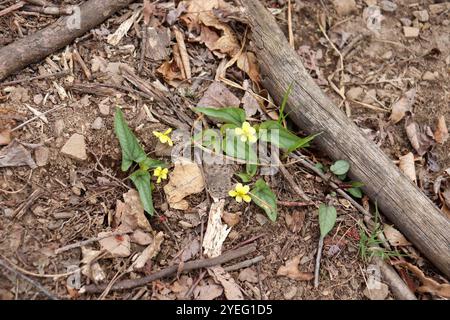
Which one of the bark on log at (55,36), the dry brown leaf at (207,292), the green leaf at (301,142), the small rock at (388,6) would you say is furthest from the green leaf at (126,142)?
the small rock at (388,6)

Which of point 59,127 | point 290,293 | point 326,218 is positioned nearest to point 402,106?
point 326,218

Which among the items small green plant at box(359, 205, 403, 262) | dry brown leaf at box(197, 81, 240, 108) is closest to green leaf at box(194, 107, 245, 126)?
dry brown leaf at box(197, 81, 240, 108)

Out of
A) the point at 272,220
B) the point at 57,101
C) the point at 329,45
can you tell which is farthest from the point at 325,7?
the point at 57,101

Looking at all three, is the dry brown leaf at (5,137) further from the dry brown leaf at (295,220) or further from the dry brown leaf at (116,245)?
the dry brown leaf at (295,220)

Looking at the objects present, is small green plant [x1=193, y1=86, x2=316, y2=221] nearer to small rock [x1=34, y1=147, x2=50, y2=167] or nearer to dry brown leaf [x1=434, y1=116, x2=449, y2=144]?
small rock [x1=34, y1=147, x2=50, y2=167]

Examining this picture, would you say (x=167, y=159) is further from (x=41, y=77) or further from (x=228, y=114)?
(x=41, y=77)

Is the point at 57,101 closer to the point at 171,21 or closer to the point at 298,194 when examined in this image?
the point at 171,21
